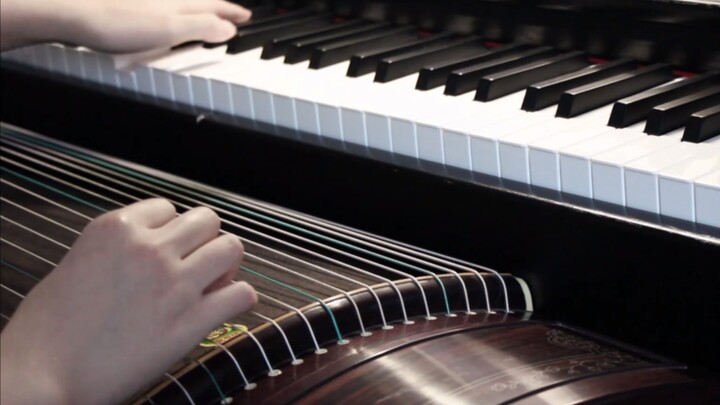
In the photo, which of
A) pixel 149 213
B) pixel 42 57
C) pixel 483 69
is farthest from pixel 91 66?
pixel 149 213

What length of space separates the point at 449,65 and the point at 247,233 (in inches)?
14.2

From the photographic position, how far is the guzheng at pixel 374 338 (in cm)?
103

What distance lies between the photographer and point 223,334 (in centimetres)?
110

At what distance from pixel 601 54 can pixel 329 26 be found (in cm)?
51

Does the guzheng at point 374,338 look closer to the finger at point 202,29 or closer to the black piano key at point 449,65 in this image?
the black piano key at point 449,65

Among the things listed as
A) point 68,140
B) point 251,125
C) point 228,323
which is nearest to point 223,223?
point 251,125

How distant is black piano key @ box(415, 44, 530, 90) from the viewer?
143cm

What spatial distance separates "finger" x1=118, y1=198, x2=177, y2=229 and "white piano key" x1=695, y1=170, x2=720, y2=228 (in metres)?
0.51

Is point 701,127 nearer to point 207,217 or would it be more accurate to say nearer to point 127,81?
point 207,217

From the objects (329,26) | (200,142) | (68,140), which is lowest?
(68,140)

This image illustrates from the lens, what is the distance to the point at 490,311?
1.21 metres

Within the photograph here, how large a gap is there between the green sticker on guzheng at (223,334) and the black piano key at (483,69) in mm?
457

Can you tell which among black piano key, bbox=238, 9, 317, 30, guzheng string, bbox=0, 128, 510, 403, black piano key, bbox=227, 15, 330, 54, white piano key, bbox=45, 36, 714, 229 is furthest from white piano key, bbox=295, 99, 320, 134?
black piano key, bbox=238, 9, 317, 30

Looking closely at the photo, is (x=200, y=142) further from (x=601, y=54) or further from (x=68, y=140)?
(x=601, y=54)
